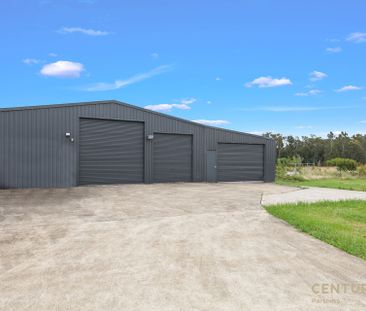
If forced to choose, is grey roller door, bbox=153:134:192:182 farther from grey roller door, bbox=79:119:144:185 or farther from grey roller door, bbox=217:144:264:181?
grey roller door, bbox=217:144:264:181

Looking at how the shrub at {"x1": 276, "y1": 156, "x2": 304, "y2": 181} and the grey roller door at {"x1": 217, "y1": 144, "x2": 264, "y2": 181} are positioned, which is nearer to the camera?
the grey roller door at {"x1": 217, "y1": 144, "x2": 264, "y2": 181}

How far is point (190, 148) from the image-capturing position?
19094 mm

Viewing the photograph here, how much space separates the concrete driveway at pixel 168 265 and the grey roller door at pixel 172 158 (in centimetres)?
989

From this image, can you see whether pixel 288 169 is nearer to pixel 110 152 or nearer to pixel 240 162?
pixel 240 162

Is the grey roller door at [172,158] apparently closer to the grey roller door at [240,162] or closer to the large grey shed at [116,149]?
the large grey shed at [116,149]

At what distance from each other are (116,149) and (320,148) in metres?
58.6

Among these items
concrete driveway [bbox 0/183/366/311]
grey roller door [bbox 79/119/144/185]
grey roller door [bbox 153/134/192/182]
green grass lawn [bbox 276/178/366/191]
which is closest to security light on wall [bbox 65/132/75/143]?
grey roller door [bbox 79/119/144/185]

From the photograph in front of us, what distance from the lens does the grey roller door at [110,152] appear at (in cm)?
1592

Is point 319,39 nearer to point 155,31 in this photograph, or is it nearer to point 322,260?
point 155,31

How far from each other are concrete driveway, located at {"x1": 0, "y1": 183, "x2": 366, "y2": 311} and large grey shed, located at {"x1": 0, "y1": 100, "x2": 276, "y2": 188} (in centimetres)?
716

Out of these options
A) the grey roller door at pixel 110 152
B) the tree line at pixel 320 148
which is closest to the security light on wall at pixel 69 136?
the grey roller door at pixel 110 152

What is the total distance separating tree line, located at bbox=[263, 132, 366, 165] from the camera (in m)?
63.9

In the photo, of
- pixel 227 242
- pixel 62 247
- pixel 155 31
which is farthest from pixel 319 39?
pixel 62 247

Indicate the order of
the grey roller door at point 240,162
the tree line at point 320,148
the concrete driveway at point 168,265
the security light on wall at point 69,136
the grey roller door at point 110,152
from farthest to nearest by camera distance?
the tree line at point 320,148 → the grey roller door at point 240,162 → the grey roller door at point 110,152 → the security light on wall at point 69,136 → the concrete driveway at point 168,265
